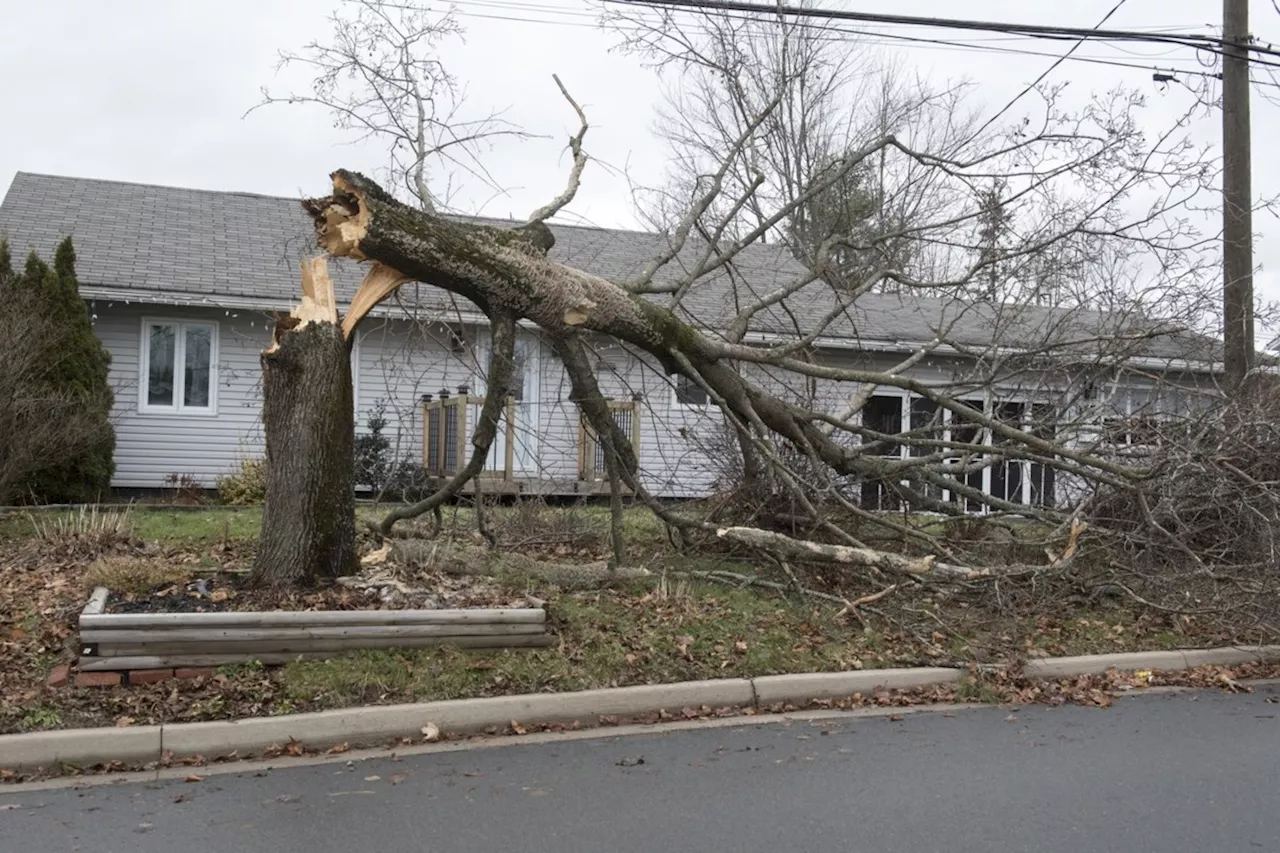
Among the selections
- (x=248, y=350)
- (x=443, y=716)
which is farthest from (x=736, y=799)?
(x=248, y=350)

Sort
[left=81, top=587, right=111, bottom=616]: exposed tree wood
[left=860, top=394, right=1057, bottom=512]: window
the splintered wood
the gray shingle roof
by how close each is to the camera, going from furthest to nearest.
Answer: the gray shingle roof, [left=860, top=394, right=1057, bottom=512]: window, the splintered wood, [left=81, top=587, right=111, bottom=616]: exposed tree wood

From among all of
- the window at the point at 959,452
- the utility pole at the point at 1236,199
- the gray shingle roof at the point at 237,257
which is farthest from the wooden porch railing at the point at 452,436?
the utility pole at the point at 1236,199

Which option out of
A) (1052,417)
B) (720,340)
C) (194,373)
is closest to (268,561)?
(720,340)

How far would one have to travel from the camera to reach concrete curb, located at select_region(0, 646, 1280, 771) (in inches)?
211

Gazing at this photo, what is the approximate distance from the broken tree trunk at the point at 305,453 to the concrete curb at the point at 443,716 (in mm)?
1510

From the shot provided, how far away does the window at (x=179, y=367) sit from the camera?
1556cm

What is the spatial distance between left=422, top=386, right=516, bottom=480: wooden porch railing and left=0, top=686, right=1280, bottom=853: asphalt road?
8.80 metres

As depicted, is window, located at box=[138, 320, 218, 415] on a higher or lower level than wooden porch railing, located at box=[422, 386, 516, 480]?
higher

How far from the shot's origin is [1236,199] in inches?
471

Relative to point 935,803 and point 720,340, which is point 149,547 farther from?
point 935,803

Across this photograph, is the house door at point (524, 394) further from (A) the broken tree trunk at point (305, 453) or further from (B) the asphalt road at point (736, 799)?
(B) the asphalt road at point (736, 799)

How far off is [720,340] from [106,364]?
832 centimetres

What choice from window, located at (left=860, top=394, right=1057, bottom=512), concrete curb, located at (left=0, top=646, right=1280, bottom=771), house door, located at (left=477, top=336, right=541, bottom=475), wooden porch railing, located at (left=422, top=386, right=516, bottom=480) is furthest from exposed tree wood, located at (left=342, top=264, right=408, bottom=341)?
house door, located at (left=477, top=336, right=541, bottom=475)

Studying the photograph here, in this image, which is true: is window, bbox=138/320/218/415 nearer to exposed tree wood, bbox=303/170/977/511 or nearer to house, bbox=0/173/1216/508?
house, bbox=0/173/1216/508
